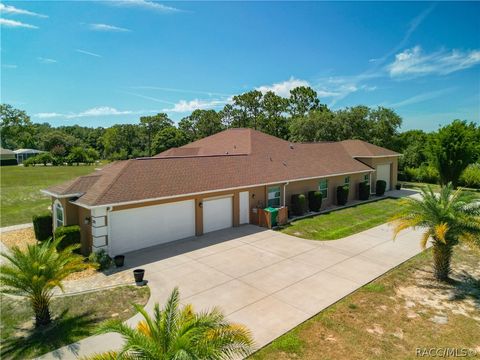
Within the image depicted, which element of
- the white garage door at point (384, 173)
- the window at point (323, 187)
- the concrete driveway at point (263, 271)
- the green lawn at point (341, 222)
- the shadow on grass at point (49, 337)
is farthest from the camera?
the white garage door at point (384, 173)

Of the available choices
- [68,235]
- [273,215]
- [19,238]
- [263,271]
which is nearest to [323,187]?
[273,215]

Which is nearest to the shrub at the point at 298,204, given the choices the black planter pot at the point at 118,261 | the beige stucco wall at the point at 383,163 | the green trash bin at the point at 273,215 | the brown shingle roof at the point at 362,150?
the green trash bin at the point at 273,215

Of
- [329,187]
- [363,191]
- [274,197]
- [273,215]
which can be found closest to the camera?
[273,215]

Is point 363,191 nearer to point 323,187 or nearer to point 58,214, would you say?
point 323,187

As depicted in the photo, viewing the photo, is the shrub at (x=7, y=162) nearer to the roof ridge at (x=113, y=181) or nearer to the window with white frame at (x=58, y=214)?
the window with white frame at (x=58, y=214)

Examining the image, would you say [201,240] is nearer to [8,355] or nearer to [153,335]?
[8,355]

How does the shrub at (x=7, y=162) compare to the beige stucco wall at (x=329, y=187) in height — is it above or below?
above

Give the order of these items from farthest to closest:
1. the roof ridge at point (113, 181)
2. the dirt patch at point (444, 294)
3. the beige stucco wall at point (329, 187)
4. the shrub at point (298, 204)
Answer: the beige stucco wall at point (329, 187)
the shrub at point (298, 204)
the roof ridge at point (113, 181)
the dirt patch at point (444, 294)

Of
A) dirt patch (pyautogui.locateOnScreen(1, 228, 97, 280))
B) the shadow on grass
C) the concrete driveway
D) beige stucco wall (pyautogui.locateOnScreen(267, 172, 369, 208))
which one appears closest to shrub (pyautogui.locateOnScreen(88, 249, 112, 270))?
A: the concrete driveway
